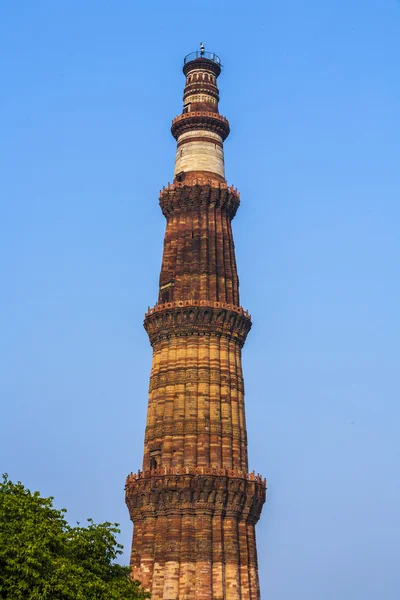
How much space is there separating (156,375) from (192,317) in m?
4.26

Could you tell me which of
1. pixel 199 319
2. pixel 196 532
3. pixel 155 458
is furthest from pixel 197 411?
pixel 196 532

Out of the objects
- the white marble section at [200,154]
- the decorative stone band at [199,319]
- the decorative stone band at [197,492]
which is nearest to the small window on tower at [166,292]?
the decorative stone band at [199,319]

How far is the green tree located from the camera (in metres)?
30.0

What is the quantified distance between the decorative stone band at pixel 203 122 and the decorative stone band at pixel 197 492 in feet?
84.4

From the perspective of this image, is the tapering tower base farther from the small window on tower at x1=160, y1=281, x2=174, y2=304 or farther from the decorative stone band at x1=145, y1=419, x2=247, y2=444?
the small window on tower at x1=160, y1=281, x2=174, y2=304

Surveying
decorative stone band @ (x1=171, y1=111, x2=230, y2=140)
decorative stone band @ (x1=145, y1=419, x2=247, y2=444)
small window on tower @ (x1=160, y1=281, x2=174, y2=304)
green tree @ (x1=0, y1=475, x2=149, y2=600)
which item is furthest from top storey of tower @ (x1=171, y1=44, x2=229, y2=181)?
green tree @ (x1=0, y1=475, x2=149, y2=600)

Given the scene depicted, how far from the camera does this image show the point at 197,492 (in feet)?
151

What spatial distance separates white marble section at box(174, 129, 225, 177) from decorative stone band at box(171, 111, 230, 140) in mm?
381

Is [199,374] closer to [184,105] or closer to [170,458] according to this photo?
[170,458]

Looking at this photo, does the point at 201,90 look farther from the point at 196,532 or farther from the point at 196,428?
the point at 196,532

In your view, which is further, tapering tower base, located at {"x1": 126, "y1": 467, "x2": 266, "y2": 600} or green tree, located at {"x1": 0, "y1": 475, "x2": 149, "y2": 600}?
tapering tower base, located at {"x1": 126, "y1": 467, "x2": 266, "y2": 600}

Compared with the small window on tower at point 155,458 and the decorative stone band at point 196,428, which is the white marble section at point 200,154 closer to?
the decorative stone band at point 196,428

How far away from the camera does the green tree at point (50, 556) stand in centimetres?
3003

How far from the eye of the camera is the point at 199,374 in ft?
164
